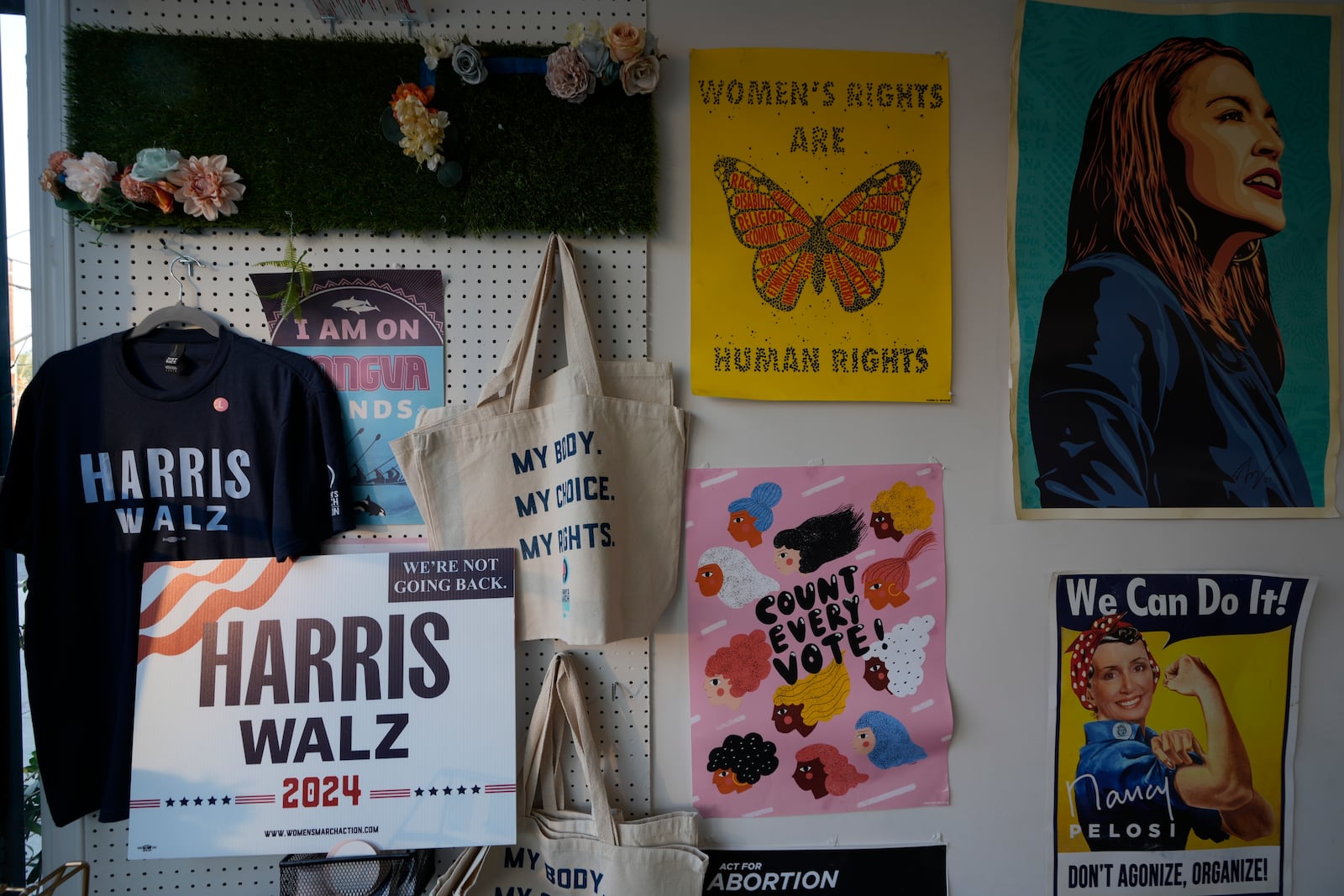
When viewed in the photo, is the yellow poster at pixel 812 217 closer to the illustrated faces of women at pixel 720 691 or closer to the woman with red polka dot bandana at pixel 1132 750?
the illustrated faces of women at pixel 720 691

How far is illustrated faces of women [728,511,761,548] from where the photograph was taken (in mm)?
1269

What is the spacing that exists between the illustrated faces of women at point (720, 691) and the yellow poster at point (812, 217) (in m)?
0.53

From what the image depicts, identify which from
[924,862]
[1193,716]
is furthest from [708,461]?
[1193,716]

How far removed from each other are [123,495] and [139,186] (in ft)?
1.70

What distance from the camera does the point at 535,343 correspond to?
3.98ft

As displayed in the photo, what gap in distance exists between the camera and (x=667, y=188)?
1.25 meters

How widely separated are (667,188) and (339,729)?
111 centimetres

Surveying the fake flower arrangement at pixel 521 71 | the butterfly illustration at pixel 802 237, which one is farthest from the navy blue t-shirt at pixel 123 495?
the butterfly illustration at pixel 802 237

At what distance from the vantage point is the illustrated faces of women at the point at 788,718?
4.16ft

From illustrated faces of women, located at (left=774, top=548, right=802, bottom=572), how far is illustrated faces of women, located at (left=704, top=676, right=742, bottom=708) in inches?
9.1

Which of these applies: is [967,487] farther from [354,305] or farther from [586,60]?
[354,305]

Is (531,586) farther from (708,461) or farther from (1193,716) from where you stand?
(1193,716)

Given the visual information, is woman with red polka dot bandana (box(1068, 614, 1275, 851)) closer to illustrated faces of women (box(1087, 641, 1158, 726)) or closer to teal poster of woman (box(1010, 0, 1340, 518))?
illustrated faces of women (box(1087, 641, 1158, 726))

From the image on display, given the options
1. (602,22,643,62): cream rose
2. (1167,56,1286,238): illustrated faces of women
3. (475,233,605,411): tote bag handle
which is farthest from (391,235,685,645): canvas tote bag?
(1167,56,1286,238): illustrated faces of women
